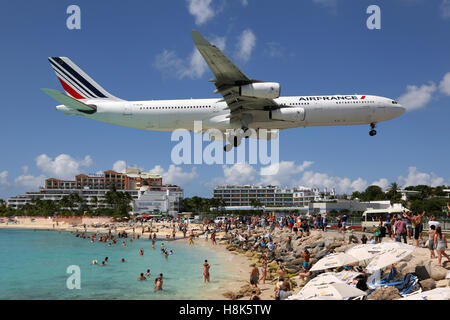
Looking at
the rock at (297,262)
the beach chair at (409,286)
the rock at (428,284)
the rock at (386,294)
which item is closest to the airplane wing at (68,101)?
the rock at (297,262)

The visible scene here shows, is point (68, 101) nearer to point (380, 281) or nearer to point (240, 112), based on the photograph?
point (240, 112)

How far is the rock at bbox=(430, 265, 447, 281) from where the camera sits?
16.4 m

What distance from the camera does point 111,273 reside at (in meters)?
38.5

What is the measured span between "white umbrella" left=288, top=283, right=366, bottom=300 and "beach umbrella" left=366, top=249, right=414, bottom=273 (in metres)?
1.96

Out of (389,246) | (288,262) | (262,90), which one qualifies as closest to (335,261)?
(389,246)

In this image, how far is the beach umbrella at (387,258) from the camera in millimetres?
15250

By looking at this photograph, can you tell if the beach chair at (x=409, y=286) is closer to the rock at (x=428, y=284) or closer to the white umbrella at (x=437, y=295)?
the rock at (x=428, y=284)

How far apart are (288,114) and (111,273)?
24609 mm

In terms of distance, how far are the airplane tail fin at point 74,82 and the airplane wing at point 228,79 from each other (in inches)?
498

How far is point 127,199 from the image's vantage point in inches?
5733
